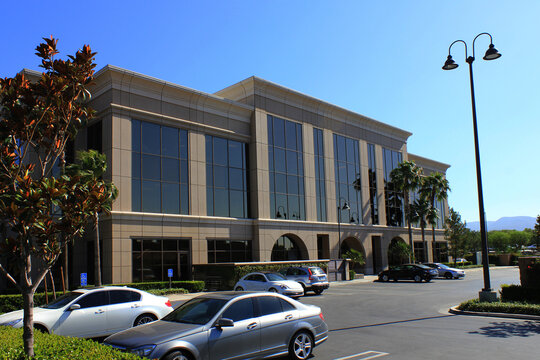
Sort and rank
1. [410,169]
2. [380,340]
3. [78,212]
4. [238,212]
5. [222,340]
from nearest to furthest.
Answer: [78,212], [222,340], [380,340], [238,212], [410,169]

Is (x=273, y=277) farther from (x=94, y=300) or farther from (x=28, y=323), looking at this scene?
(x=28, y=323)

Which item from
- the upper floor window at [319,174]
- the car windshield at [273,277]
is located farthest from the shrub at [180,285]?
the upper floor window at [319,174]

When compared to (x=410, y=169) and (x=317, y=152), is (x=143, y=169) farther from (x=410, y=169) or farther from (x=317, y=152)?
(x=410, y=169)

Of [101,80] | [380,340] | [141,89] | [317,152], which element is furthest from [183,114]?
[380,340]

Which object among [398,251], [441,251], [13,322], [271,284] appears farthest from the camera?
[441,251]

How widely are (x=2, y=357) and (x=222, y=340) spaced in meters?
3.37

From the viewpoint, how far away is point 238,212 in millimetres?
35594

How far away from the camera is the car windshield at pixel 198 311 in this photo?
858cm

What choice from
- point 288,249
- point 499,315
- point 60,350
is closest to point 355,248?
point 288,249

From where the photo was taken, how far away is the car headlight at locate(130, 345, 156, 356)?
24.5 feet

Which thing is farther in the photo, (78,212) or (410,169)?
(410,169)

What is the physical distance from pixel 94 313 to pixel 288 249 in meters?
27.3

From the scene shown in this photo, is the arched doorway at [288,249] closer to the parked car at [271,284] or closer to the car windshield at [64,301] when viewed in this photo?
the parked car at [271,284]

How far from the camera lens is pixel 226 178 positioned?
35062mm
